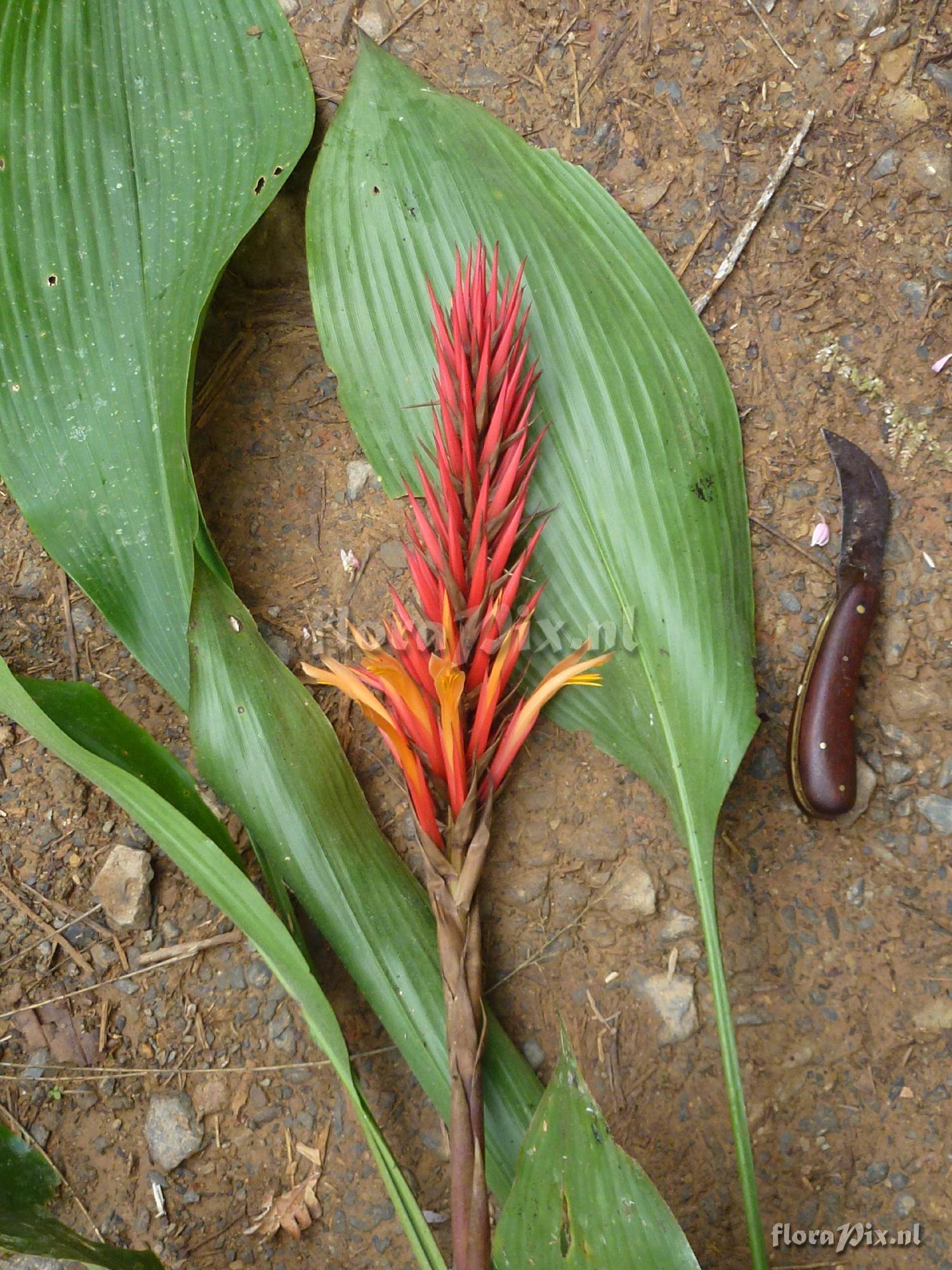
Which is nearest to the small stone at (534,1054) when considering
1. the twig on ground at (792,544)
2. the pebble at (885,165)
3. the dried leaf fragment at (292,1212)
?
the dried leaf fragment at (292,1212)

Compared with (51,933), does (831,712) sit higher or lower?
higher

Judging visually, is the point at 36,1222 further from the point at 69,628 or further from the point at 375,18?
the point at 375,18

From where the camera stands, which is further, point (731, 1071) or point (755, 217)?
point (755, 217)

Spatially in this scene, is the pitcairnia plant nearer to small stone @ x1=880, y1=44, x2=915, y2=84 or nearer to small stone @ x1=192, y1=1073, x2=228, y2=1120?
small stone @ x1=192, y1=1073, x2=228, y2=1120

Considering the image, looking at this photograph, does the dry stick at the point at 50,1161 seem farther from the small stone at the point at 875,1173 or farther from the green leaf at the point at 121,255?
the small stone at the point at 875,1173

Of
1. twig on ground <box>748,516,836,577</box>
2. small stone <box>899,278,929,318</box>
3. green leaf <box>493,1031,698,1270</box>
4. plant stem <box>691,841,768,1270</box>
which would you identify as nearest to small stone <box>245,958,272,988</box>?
green leaf <box>493,1031,698,1270</box>

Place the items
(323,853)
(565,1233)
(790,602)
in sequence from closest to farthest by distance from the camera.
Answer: (565,1233) < (323,853) < (790,602)

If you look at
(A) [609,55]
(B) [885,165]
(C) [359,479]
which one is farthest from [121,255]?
(B) [885,165]
